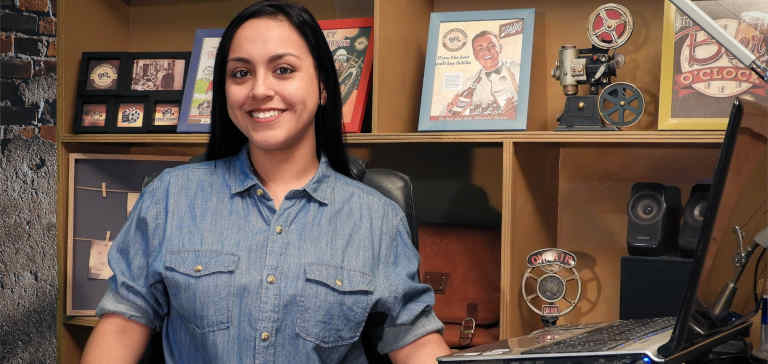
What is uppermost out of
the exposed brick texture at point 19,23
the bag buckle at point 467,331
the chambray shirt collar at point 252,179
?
the exposed brick texture at point 19,23

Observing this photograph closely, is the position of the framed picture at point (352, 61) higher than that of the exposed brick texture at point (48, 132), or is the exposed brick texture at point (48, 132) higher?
the framed picture at point (352, 61)

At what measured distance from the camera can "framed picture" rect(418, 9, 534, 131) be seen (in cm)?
210

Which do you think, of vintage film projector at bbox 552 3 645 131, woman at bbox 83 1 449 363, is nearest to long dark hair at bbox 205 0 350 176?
woman at bbox 83 1 449 363

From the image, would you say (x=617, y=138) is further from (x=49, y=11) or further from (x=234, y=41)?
(x=49, y=11)

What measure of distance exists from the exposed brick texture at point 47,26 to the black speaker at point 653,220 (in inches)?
79.6

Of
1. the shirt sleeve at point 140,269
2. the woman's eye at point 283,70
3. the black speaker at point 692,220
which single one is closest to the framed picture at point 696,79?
the black speaker at point 692,220

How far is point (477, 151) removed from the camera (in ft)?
8.25

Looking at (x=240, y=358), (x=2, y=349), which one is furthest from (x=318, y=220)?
(x=2, y=349)

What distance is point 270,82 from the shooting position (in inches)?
62.9

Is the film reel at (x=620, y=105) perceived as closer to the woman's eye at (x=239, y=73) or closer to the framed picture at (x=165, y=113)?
the woman's eye at (x=239, y=73)

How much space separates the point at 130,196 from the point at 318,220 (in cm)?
134

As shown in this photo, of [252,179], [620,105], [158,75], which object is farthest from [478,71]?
[158,75]

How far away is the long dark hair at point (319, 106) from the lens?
163 centimetres

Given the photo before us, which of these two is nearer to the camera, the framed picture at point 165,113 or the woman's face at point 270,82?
the woman's face at point 270,82
